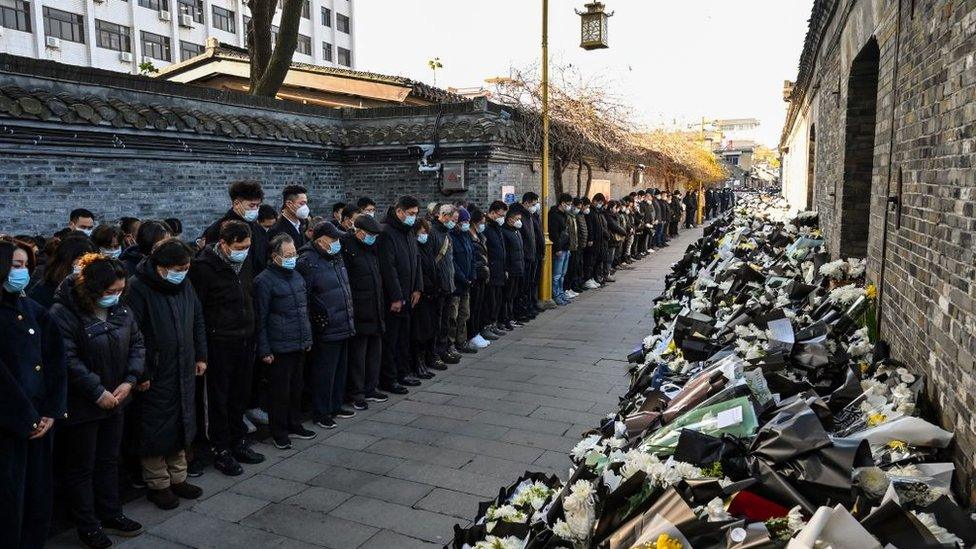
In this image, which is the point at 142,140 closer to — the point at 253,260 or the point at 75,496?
the point at 253,260

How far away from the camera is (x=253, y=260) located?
6465 millimetres

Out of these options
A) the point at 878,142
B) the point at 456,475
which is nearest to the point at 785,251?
the point at 878,142

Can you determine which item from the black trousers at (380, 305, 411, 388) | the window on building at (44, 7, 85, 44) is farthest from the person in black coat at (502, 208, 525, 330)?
the window on building at (44, 7, 85, 44)

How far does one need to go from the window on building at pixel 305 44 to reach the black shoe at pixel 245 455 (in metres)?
46.0

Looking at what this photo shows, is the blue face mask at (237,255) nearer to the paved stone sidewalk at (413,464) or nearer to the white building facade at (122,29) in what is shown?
the paved stone sidewalk at (413,464)

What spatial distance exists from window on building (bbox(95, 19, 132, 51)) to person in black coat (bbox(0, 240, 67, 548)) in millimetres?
38483

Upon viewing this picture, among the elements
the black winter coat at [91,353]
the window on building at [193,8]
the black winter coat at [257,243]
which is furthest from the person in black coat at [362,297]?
the window on building at [193,8]

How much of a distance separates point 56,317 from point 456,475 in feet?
9.31

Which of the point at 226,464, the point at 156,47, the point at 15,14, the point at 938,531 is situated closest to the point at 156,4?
the point at 156,47

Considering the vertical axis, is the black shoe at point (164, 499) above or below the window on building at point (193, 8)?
below

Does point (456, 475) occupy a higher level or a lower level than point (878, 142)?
lower

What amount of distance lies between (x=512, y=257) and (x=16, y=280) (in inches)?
278

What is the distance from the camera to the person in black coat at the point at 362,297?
6617 mm

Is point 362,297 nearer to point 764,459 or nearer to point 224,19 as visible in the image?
point 764,459
